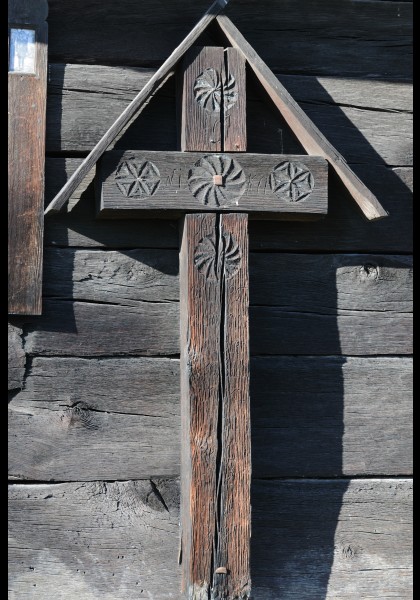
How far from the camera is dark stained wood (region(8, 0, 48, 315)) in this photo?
2211mm

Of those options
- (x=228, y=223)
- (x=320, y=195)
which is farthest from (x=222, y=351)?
(x=320, y=195)

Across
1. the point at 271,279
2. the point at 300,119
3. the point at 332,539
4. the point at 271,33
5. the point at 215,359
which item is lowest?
the point at 332,539

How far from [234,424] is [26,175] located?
82 cm

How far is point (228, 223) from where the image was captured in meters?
2.17

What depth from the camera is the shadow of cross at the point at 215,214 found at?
2.09 m

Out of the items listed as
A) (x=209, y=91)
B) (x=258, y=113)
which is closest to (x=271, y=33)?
(x=258, y=113)

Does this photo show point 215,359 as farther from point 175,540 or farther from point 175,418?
point 175,540

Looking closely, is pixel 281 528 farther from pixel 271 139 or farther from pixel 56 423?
pixel 271 139

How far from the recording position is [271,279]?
7.72 feet

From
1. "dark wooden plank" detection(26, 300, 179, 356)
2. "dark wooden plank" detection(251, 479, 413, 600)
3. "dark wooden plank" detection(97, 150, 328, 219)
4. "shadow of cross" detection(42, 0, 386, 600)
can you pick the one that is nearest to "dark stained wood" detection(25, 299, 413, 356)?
"dark wooden plank" detection(26, 300, 179, 356)

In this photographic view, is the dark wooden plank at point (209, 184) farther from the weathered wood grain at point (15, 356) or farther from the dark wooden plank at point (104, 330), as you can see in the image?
the weathered wood grain at point (15, 356)

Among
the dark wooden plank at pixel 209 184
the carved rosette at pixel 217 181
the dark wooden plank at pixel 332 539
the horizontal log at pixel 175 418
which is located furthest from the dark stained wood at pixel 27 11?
the dark wooden plank at pixel 332 539

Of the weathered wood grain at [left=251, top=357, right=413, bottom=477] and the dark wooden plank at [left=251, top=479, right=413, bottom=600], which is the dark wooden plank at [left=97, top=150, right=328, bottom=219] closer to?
the weathered wood grain at [left=251, top=357, right=413, bottom=477]

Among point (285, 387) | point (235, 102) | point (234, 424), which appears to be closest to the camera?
point (234, 424)
